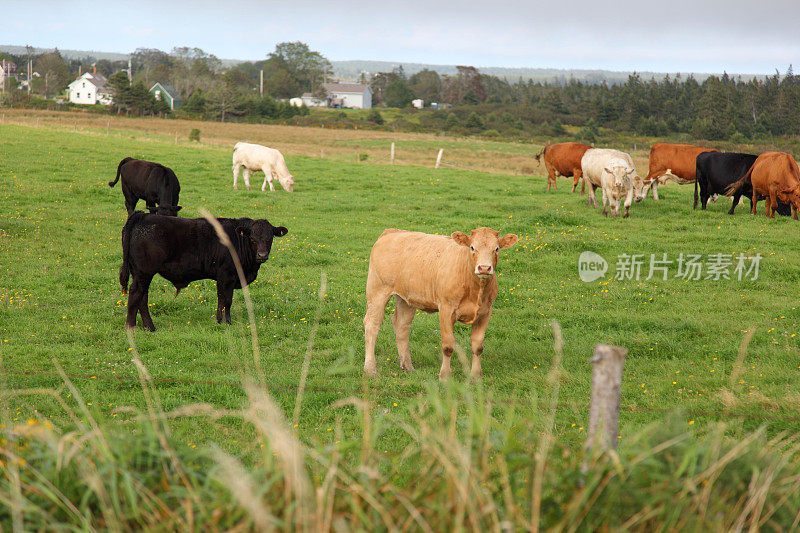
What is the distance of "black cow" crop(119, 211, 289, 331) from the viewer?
10.2 m

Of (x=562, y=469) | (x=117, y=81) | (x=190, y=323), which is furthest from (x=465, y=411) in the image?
(x=117, y=81)

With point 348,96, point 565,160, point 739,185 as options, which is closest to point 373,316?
point 739,185

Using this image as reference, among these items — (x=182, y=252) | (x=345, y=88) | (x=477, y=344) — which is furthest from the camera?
(x=345, y=88)

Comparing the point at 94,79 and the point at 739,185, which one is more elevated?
the point at 94,79

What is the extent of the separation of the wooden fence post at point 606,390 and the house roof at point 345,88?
137460mm

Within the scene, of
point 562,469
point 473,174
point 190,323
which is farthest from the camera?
point 473,174

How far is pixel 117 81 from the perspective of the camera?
7862cm

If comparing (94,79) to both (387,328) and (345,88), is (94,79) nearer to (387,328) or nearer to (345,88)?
(345,88)

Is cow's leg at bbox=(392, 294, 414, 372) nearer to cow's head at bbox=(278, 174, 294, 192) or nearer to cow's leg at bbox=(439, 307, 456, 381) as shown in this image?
cow's leg at bbox=(439, 307, 456, 381)

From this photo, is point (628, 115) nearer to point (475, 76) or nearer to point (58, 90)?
point (475, 76)

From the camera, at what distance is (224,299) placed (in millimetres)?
10742

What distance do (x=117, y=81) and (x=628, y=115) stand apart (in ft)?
218

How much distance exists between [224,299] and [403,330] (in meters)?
3.32

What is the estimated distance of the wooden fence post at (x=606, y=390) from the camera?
11.8 feet
